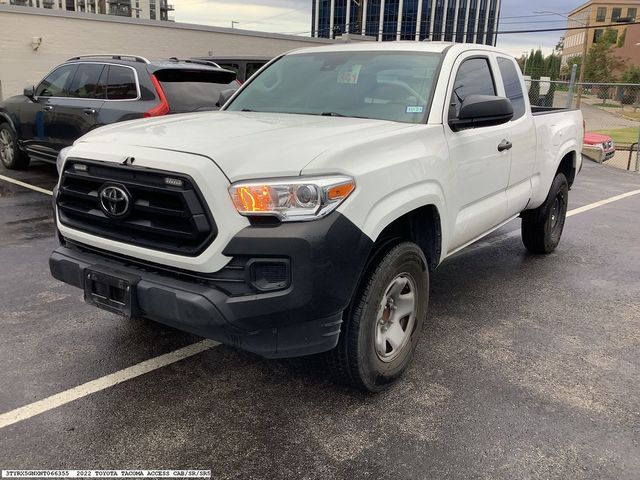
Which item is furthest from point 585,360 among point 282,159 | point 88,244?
point 88,244

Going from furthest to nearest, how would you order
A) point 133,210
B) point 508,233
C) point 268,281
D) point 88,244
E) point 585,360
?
point 508,233
point 585,360
point 88,244
point 133,210
point 268,281

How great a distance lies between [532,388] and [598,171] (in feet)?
40.5

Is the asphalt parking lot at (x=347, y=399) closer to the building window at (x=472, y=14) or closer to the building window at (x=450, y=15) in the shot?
the building window at (x=450, y=15)

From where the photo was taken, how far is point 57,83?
8.65 meters

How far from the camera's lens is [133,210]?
2.92 meters

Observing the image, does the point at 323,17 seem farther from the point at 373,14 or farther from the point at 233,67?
the point at 233,67

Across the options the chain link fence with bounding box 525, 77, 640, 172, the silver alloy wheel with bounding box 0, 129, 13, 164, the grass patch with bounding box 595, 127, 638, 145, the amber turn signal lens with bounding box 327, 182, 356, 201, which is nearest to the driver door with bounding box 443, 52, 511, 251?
the amber turn signal lens with bounding box 327, 182, 356, 201

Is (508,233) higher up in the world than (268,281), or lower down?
lower down

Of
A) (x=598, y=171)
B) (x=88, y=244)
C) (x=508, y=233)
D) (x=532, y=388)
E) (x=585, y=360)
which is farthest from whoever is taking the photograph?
→ (x=598, y=171)

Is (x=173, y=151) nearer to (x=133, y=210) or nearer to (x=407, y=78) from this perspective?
(x=133, y=210)

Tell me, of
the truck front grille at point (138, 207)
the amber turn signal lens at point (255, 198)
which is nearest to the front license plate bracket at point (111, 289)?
the truck front grille at point (138, 207)

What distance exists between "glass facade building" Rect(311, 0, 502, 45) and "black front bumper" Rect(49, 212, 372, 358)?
84.7 meters

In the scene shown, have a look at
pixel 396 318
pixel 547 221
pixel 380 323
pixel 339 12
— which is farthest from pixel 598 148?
pixel 339 12

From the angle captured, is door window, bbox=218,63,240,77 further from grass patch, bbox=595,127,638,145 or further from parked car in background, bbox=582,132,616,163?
grass patch, bbox=595,127,638,145
